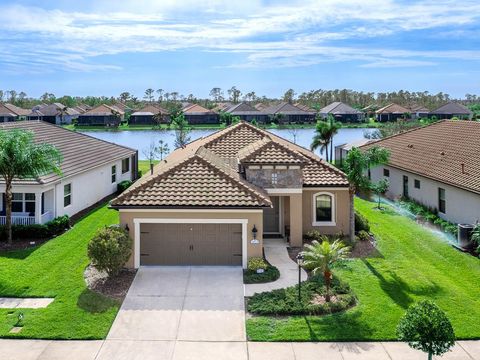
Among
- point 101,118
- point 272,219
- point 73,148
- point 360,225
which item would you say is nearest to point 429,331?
point 360,225

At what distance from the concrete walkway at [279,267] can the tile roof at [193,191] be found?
8.00 ft

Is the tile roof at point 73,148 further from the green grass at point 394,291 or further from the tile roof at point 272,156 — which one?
the green grass at point 394,291

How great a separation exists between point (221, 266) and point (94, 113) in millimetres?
93898

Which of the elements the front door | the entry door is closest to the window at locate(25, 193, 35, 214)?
the front door

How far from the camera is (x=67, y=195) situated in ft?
78.1

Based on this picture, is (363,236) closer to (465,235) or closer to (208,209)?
(465,235)

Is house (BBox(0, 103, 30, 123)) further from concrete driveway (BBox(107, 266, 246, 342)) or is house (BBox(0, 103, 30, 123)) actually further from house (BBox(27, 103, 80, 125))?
concrete driveway (BBox(107, 266, 246, 342))

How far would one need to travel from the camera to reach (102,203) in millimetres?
28375

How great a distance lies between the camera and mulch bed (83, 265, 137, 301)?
14.3 meters

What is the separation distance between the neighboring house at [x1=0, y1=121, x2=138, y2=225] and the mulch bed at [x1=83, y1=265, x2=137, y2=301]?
6459 millimetres

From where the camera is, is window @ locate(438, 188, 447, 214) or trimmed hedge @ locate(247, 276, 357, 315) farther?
window @ locate(438, 188, 447, 214)

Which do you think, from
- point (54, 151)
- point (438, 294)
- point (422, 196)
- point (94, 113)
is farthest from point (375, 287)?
point (94, 113)

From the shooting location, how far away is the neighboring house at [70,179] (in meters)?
21.0

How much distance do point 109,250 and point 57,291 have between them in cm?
200
